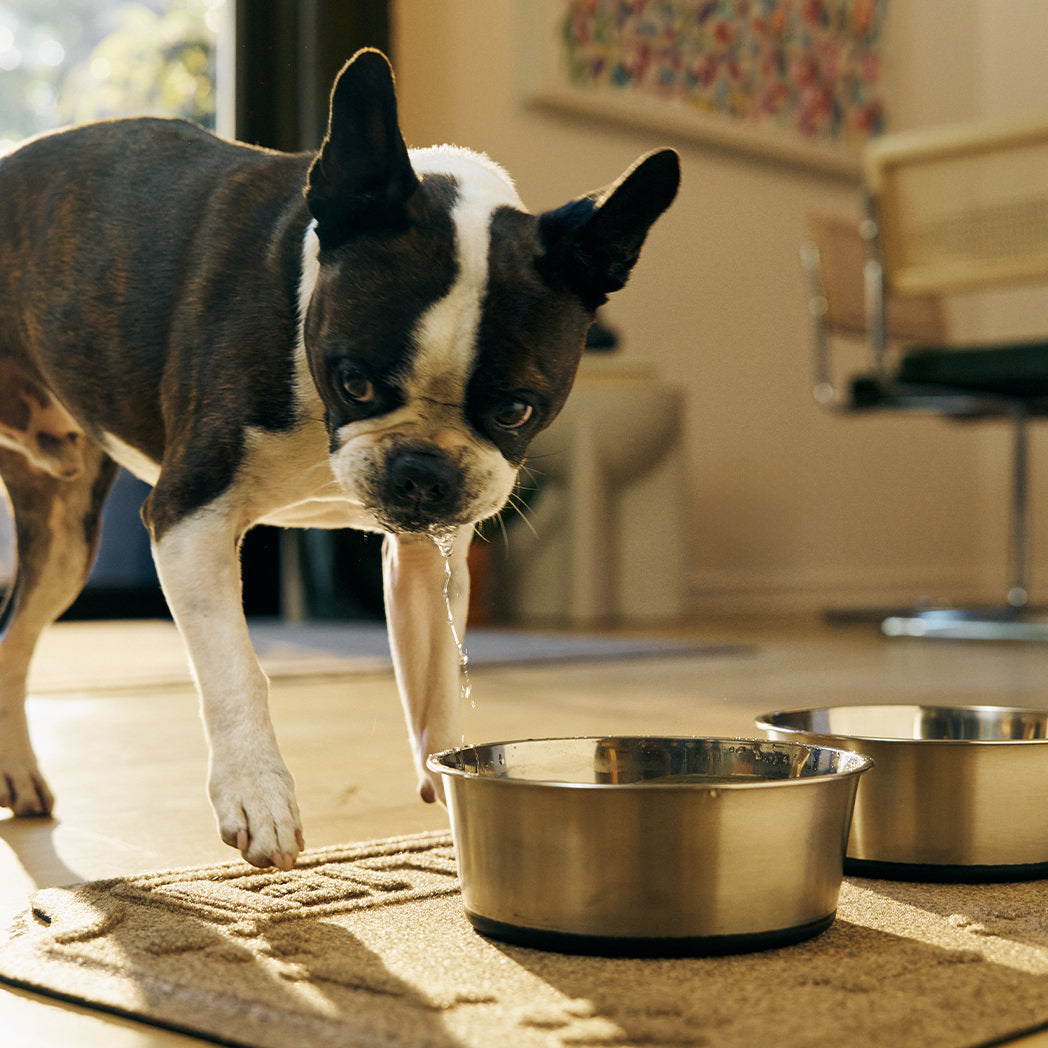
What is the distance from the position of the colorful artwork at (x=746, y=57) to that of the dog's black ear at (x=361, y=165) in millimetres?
3558

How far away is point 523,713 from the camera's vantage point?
2.09m

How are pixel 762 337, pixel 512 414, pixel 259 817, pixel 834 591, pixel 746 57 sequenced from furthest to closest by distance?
pixel 834 591
pixel 762 337
pixel 746 57
pixel 512 414
pixel 259 817

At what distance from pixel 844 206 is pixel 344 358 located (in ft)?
15.4

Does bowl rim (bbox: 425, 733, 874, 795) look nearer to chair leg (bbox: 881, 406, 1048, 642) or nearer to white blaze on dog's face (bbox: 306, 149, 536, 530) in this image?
white blaze on dog's face (bbox: 306, 149, 536, 530)

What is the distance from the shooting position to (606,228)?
1.15 m

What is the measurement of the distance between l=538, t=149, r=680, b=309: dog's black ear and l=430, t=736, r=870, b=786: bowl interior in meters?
0.38

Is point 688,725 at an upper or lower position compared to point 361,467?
lower

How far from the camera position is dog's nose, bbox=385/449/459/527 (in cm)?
108

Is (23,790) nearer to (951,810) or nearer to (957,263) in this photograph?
(951,810)

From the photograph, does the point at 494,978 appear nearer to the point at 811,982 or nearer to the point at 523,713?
the point at 811,982

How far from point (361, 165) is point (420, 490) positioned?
0.26m

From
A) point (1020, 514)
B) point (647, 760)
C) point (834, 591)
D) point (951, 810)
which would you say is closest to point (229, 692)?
point (647, 760)

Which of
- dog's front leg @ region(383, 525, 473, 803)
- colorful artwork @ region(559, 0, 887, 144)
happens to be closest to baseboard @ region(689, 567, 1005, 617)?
colorful artwork @ region(559, 0, 887, 144)

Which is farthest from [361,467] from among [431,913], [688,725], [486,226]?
[688,725]
